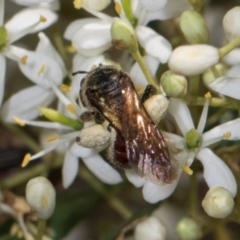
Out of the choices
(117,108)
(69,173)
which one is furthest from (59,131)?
(117,108)

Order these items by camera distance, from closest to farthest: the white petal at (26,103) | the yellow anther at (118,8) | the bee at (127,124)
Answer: the bee at (127,124)
the yellow anther at (118,8)
the white petal at (26,103)

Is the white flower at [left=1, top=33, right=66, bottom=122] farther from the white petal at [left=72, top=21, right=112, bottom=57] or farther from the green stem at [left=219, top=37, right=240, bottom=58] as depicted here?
the green stem at [left=219, top=37, right=240, bottom=58]

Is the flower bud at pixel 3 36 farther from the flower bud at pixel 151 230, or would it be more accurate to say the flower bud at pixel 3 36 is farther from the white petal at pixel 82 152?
the flower bud at pixel 151 230

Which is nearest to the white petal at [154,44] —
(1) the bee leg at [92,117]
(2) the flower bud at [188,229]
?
(1) the bee leg at [92,117]

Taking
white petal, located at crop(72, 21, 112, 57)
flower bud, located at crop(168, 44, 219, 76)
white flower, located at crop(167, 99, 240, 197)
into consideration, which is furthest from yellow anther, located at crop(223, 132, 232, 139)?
white petal, located at crop(72, 21, 112, 57)

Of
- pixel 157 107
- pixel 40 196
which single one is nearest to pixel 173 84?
pixel 157 107
